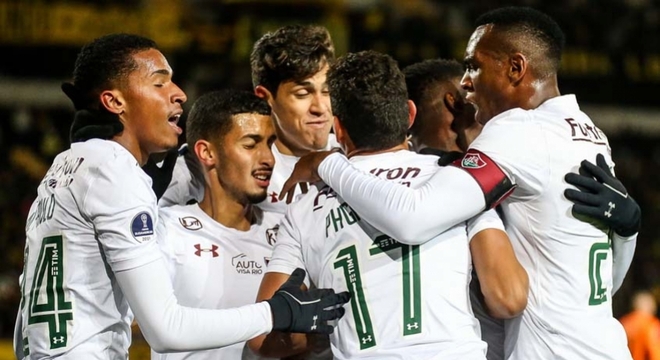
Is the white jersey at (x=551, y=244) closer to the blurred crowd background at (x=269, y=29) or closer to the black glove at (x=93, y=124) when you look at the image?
the black glove at (x=93, y=124)

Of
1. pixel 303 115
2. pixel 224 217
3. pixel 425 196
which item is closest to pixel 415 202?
pixel 425 196

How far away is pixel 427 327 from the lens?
380 cm

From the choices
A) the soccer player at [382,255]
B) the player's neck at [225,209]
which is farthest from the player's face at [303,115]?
the soccer player at [382,255]

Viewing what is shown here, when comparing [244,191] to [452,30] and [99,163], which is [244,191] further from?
[452,30]

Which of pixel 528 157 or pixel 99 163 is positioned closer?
pixel 99 163

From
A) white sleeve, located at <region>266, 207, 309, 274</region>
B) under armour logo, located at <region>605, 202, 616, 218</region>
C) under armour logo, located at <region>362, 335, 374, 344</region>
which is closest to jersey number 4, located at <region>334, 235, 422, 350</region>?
under armour logo, located at <region>362, 335, 374, 344</region>

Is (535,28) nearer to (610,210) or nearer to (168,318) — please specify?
(610,210)

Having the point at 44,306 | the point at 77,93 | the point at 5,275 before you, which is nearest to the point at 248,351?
the point at 44,306

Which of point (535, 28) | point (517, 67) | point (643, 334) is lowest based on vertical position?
point (643, 334)

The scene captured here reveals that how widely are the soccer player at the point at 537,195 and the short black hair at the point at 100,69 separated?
0.90 metres

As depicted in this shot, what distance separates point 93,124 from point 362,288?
1245mm

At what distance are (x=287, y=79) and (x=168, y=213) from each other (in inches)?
43.2

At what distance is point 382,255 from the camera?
3.90 meters

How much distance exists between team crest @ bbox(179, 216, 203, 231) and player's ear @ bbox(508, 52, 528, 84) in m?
1.59
